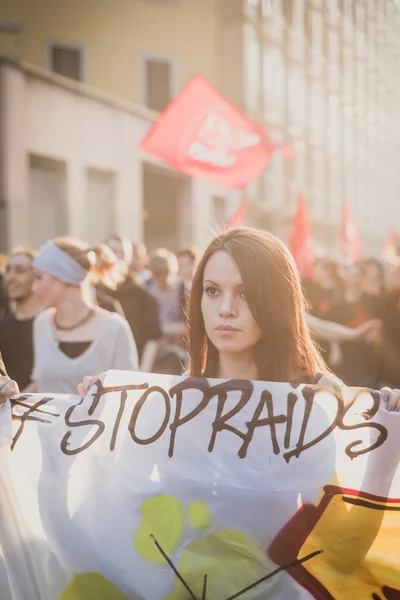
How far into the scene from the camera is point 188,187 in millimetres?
22547

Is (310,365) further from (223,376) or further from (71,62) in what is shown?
(71,62)

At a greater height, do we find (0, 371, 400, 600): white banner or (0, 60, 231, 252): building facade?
(0, 60, 231, 252): building facade

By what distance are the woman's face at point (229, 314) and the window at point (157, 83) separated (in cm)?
1946

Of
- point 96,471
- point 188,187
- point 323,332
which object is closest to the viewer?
point 96,471

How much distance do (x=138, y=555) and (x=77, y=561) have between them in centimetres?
19

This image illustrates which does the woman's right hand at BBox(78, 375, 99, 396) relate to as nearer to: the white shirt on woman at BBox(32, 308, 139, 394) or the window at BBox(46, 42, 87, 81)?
the white shirt on woman at BBox(32, 308, 139, 394)

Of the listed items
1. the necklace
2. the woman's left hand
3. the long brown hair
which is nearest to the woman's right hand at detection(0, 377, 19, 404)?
the long brown hair

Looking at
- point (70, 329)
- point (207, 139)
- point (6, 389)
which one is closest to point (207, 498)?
point (6, 389)

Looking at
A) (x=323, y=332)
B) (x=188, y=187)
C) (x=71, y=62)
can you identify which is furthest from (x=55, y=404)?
(x=188, y=187)

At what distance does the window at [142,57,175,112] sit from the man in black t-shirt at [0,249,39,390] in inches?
651

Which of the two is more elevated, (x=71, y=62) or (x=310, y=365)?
(x=71, y=62)

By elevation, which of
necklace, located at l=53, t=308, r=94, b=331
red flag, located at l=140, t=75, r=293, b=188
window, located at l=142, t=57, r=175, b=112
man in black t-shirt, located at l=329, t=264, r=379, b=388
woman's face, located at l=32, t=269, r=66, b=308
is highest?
window, located at l=142, t=57, r=175, b=112

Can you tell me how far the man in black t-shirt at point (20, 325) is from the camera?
520cm

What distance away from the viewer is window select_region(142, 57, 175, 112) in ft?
72.0
